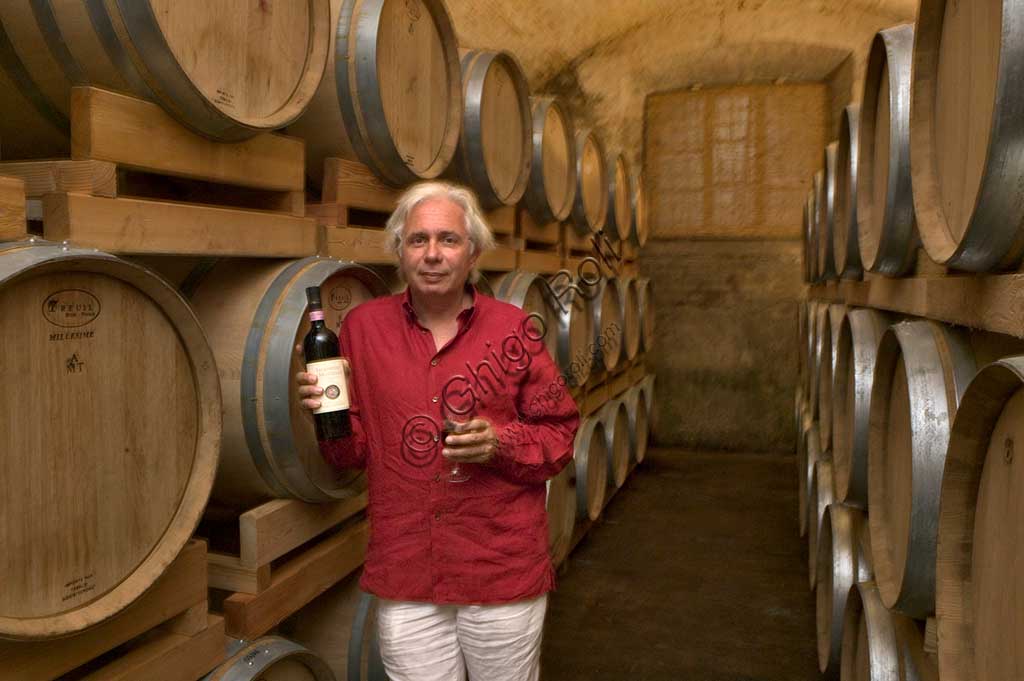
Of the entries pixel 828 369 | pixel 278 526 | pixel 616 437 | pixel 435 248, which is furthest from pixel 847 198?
pixel 616 437

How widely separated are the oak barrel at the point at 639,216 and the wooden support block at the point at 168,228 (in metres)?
5.22

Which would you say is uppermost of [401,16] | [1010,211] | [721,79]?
[721,79]

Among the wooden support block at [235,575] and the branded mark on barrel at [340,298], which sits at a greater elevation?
the branded mark on barrel at [340,298]

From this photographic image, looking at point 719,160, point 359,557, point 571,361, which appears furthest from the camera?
point 719,160

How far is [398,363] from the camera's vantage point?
6.34 feet

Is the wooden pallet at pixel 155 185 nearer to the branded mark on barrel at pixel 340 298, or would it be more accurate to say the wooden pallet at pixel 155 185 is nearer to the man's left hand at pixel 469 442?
the branded mark on barrel at pixel 340 298

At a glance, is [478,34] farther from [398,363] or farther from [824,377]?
[398,363]

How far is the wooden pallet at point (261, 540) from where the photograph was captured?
6.50 feet

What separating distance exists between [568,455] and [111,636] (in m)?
1.09

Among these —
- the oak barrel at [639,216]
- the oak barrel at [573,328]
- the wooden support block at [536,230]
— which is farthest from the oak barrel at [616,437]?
Result: the oak barrel at [639,216]

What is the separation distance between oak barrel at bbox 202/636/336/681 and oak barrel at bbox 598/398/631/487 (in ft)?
10.9

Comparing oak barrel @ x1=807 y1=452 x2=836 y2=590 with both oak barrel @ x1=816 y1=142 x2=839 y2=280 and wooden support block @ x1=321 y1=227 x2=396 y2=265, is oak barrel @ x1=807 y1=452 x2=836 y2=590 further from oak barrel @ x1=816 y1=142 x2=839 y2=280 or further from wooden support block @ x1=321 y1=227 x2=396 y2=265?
wooden support block @ x1=321 y1=227 x2=396 y2=265

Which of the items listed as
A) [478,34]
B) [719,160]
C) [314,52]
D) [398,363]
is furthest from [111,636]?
[719,160]

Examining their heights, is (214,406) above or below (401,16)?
below
